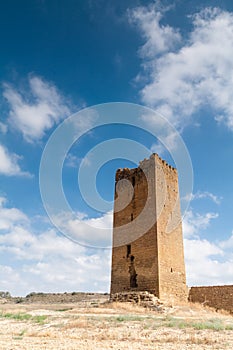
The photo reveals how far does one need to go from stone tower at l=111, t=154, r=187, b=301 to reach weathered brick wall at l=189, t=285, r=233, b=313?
0.73m

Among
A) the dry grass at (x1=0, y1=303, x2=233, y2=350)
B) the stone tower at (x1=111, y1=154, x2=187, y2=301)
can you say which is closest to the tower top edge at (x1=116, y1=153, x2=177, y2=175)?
the stone tower at (x1=111, y1=154, x2=187, y2=301)

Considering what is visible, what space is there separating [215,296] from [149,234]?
15.7 ft

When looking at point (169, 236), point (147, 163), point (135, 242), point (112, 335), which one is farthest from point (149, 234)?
point (112, 335)

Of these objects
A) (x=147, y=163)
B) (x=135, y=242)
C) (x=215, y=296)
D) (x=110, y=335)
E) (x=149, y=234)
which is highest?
(x=147, y=163)

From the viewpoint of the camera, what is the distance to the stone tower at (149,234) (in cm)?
1695

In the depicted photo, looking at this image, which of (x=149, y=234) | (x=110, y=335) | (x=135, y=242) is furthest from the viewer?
(x=135, y=242)

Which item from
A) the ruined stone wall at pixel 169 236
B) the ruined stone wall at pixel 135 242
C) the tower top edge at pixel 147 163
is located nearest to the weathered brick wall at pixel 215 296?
the ruined stone wall at pixel 169 236

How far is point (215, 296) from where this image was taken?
669 inches

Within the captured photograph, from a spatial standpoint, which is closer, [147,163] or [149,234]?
[149,234]

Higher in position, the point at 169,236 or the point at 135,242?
the point at 169,236

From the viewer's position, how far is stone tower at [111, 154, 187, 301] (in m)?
17.0

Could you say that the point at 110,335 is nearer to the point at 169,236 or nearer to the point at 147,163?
the point at 169,236

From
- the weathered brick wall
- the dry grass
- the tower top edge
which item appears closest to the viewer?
the dry grass

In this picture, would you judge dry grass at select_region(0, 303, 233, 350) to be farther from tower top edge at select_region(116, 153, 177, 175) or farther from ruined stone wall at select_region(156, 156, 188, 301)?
tower top edge at select_region(116, 153, 177, 175)
